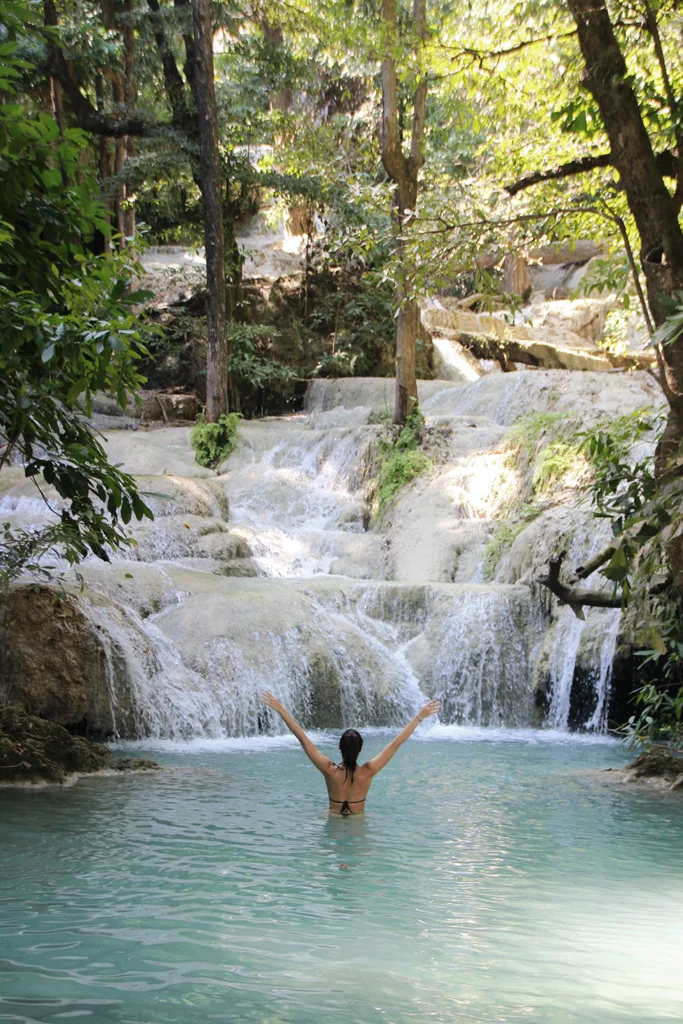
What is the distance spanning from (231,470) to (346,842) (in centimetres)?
1209

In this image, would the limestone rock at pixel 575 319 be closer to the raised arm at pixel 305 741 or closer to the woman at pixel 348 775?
the woman at pixel 348 775

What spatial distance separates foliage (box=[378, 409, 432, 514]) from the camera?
15852mm

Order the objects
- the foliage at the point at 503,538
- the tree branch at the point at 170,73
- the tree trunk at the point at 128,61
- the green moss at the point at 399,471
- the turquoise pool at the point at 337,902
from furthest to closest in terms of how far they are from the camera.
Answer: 1. the tree trunk at the point at 128,61
2. the tree branch at the point at 170,73
3. the green moss at the point at 399,471
4. the foliage at the point at 503,538
5. the turquoise pool at the point at 337,902

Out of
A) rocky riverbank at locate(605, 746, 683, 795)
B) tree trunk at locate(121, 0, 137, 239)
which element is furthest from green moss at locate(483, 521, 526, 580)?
tree trunk at locate(121, 0, 137, 239)

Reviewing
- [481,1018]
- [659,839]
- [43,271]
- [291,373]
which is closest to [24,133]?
[43,271]

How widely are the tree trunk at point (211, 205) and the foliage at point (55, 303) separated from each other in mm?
12773

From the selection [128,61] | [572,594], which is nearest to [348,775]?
[572,594]

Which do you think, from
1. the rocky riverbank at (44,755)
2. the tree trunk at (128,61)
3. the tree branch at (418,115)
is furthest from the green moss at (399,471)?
the rocky riverbank at (44,755)

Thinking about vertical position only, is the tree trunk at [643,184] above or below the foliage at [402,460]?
above

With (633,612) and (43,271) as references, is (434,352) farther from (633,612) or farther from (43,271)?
(43,271)

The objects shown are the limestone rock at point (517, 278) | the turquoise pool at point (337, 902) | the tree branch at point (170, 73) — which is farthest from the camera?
the limestone rock at point (517, 278)

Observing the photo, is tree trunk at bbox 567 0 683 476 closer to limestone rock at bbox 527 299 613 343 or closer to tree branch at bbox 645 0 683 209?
tree branch at bbox 645 0 683 209

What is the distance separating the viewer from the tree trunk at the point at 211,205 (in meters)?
17.6

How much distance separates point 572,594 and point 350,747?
187 centimetres
